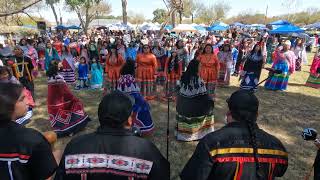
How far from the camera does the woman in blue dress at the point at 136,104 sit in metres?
6.01

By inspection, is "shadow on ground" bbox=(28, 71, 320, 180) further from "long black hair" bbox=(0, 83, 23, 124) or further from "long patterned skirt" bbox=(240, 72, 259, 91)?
"long black hair" bbox=(0, 83, 23, 124)

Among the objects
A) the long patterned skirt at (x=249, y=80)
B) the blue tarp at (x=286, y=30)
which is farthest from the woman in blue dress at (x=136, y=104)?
the blue tarp at (x=286, y=30)

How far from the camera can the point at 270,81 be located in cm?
1102

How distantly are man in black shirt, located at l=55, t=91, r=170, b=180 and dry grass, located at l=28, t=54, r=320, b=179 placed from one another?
114 inches

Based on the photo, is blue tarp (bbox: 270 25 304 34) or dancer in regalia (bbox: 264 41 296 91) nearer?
dancer in regalia (bbox: 264 41 296 91)

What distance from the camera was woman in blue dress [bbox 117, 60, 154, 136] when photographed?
6008 millimetres

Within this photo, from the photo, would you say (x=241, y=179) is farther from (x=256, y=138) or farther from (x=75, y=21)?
(x=75, y=21)

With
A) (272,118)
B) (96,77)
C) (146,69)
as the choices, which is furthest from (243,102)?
(96,77)

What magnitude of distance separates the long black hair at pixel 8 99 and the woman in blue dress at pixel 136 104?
3.50 m

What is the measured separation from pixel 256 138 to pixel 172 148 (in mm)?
3710

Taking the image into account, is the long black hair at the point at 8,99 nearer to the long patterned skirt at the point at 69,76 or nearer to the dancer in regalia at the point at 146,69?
the dancer in regalia at the point at 146,69

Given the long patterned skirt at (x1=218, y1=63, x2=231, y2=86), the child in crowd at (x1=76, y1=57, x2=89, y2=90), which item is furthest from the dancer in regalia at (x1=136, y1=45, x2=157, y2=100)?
the long patterned skirt at (x1=218, y1=63, x2=231, y2=86)

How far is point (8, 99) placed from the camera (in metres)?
2.26

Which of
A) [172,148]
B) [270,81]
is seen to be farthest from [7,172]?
[270,81]
